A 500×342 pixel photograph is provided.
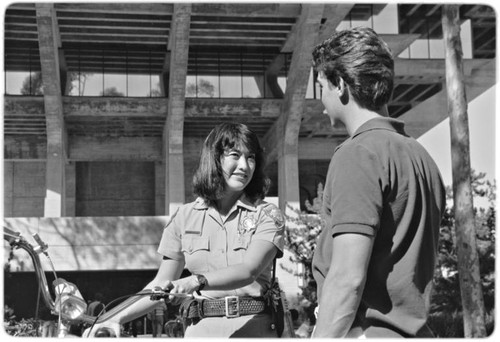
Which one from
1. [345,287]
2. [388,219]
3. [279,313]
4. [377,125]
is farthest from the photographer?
[279,313]

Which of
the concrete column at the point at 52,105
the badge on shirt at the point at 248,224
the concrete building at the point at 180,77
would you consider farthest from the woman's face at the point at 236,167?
the concrete column at the point at 52,105

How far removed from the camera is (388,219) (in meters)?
1.82

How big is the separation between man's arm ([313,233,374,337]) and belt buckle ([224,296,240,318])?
39.7 inches

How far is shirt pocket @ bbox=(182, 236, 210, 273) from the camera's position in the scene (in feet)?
9.37

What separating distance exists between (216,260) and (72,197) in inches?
1180

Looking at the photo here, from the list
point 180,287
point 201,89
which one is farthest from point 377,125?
point 201,89

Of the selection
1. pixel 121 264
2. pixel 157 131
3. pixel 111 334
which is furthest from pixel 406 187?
pixel 157 131

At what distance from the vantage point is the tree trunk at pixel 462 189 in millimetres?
10891

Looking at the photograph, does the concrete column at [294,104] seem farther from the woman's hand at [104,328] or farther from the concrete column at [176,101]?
the woman's hand at [104,328]

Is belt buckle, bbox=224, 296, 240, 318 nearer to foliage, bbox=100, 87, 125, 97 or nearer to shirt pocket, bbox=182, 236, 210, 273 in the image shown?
shirt pocket, bbox=182, 236, 210, 273

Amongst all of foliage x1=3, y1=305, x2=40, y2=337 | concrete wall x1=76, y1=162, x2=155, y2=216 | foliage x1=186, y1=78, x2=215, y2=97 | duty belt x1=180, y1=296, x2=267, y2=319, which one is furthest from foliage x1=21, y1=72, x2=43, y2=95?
duty belt x1=180, y1=296, x2=267, y2=319

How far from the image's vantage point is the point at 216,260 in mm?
2840

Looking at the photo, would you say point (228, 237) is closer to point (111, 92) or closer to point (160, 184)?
point (111, 92)

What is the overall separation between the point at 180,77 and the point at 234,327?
22535 mm
